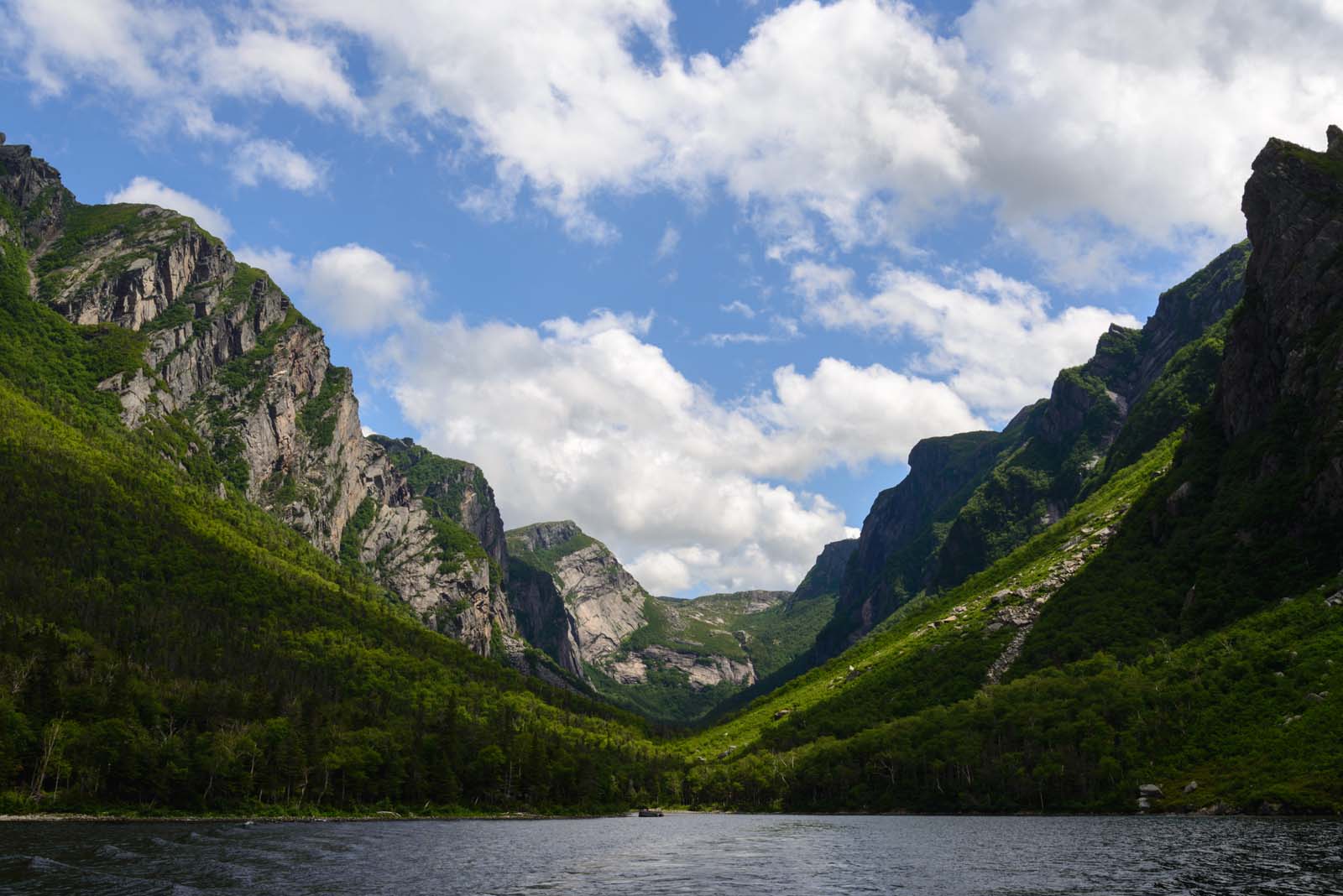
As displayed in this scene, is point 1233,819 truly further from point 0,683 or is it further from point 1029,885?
point 0,683

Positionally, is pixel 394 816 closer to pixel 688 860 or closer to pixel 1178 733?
pixel 688 860

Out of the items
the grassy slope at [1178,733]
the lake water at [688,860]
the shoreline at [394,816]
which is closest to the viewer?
the lake water at [688,860]

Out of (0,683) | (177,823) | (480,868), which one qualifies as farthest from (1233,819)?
(0,683)

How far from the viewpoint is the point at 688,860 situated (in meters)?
97.2

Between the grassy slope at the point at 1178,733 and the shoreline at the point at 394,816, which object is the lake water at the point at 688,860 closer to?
the shoreline at the point at 394,816

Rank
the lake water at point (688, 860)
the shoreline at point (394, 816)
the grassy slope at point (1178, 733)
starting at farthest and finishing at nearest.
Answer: the grassy slope at point (1178, 733) → the shoreline at point (394, 816) → the lake water at point (688, 860)

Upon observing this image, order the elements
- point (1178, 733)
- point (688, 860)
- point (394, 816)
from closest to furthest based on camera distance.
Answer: point (688, 860), point (1178, 733), point (394, 816)

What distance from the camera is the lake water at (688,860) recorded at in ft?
220

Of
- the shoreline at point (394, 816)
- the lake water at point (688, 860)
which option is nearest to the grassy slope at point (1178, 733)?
the shoreline at point (394, 816)

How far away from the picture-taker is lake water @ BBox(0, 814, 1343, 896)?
67125 mm

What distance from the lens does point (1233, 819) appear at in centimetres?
11712

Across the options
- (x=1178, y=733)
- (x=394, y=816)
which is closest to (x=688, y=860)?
(x=394, y=816)

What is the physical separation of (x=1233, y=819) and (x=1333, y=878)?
2605 inches

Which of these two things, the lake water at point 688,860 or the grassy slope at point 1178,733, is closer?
the lake water at point 688,860
